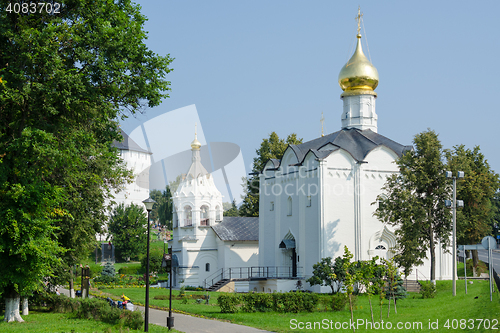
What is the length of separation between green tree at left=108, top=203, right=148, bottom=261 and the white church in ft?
59.0

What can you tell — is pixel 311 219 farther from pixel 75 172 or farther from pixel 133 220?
pixel 133 220

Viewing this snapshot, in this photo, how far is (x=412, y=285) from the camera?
90.5 ft

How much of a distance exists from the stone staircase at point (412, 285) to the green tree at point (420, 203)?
6.86 ft

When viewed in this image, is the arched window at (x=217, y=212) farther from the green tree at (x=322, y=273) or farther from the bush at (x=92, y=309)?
the bush at (x=92, y=309)

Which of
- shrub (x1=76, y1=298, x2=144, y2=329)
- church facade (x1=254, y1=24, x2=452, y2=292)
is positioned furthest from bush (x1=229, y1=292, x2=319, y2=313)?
church facade (x1=254, y1=24, x2=452, y2=292)

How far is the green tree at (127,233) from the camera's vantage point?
180 ft

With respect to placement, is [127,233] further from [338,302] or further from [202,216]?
[338,302]

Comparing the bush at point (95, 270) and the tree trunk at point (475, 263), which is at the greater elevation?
→ the tree trunk at point (475, 263)

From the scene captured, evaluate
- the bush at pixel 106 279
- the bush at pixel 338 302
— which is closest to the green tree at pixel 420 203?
the bush at pixel 338 302

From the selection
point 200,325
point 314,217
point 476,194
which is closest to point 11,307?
point 200,325

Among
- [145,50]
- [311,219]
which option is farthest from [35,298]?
[311,219]

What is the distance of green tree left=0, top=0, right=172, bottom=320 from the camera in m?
14.1

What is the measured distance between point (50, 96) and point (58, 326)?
6807 mm

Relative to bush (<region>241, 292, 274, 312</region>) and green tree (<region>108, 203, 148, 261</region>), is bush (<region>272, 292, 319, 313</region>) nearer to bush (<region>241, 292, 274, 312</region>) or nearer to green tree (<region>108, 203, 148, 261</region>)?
bush (<region>241, 292, 274, 312</region>)
